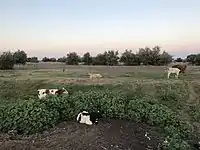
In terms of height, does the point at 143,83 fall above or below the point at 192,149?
above

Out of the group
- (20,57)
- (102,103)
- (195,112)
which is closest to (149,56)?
(20,57)

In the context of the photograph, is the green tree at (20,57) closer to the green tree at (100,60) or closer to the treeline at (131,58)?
the treeline at (131,58)

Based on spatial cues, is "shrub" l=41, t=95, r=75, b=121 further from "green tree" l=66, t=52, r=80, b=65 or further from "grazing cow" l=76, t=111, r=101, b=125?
"green tree" l=66, t=52, r=80, b=65

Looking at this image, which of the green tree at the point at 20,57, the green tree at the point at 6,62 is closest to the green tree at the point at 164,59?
the green tree at the point at 20,57

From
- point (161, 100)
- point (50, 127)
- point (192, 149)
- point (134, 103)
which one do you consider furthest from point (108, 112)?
point (161, 100)

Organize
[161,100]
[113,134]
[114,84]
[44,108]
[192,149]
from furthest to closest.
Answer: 1. [114,84]
2. [161,100]
3. [44,108]
4. [192,149]
5. [113,134]

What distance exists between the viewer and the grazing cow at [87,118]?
10.7 metres

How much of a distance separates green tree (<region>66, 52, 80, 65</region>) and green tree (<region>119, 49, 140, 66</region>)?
19.4 feet

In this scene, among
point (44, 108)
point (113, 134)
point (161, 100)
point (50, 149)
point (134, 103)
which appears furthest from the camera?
point (161, 100)

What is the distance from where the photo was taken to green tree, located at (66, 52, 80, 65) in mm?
46281

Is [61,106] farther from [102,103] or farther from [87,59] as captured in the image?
[87,59]

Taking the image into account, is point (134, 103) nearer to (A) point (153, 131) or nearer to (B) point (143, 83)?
(A) point (153, 131)

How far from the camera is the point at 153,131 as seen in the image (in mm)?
11133

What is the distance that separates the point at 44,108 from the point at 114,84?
21.7ft
